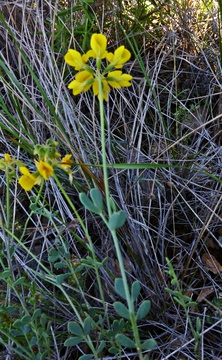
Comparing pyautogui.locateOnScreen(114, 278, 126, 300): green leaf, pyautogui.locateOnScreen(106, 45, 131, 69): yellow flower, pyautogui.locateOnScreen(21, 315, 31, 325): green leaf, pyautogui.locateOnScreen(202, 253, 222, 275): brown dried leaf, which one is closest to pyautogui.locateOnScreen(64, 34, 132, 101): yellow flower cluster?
pyautogui.locateOnScreen(106, 45, 131, 69): yellow flower

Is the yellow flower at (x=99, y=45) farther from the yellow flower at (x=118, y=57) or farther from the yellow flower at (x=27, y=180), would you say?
the yellow flower at (x=27, y=180)

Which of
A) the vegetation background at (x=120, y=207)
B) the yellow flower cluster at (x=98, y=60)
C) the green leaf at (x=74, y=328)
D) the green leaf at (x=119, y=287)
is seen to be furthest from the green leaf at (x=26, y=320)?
the yellow flower cluster at (x=98, y=60)

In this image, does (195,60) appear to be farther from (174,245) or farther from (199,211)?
(174,245)

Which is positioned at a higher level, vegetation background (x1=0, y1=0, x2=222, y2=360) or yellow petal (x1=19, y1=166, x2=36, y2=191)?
yellow petal (x1=19, y1=166, x2=36, y2=191)

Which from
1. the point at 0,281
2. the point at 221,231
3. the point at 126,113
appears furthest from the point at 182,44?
the point at 0,281

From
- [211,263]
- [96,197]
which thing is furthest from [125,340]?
[211,263]

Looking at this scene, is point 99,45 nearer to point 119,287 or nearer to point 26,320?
point 119,287

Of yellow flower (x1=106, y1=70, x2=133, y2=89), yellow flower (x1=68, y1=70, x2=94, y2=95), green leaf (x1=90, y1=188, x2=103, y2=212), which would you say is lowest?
green leaf (x1=90, y1=188, x2=103, y2=212)

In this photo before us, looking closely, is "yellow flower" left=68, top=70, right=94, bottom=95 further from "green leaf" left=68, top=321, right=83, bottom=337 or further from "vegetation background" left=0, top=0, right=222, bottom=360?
"green leaf" left=68, top=321, right=83, bottom=337
